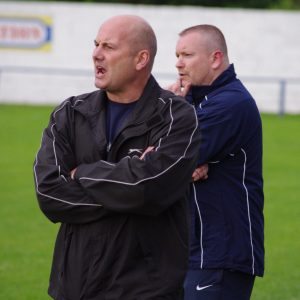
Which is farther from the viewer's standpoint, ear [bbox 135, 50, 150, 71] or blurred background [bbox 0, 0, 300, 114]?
blurred background [bbox 0, 0, 300, 114]

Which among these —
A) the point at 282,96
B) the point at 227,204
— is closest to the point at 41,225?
the point at 227,204

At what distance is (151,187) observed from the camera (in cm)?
437

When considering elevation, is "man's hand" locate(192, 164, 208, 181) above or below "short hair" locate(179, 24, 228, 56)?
below

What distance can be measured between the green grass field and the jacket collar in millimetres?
3623

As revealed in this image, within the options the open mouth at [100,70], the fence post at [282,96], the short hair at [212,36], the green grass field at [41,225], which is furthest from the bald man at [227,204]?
the fence post at [282,96]

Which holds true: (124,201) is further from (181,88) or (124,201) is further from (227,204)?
(181,88)

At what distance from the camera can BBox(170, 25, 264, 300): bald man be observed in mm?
5516

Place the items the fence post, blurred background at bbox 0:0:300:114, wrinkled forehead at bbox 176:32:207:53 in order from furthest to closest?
blurred background at bbox 0:0:300:114 < the fence post < wrinkled forehead at bbox 176:32:207:53

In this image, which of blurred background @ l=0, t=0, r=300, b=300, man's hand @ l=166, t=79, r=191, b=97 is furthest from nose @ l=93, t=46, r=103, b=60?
blurred background @ l=0, t=0, r=300, b=300

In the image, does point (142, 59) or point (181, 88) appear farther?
point (181, 88)

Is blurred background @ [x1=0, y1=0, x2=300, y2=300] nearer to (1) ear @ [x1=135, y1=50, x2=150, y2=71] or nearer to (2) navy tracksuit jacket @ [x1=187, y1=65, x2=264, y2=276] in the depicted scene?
(2) navy tracksuit jacket @ [x1=187, y1=65, x2=264, y2=276]

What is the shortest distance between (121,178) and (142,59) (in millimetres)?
582

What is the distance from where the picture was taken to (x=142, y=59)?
15.0 feet

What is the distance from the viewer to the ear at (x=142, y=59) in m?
4.55
